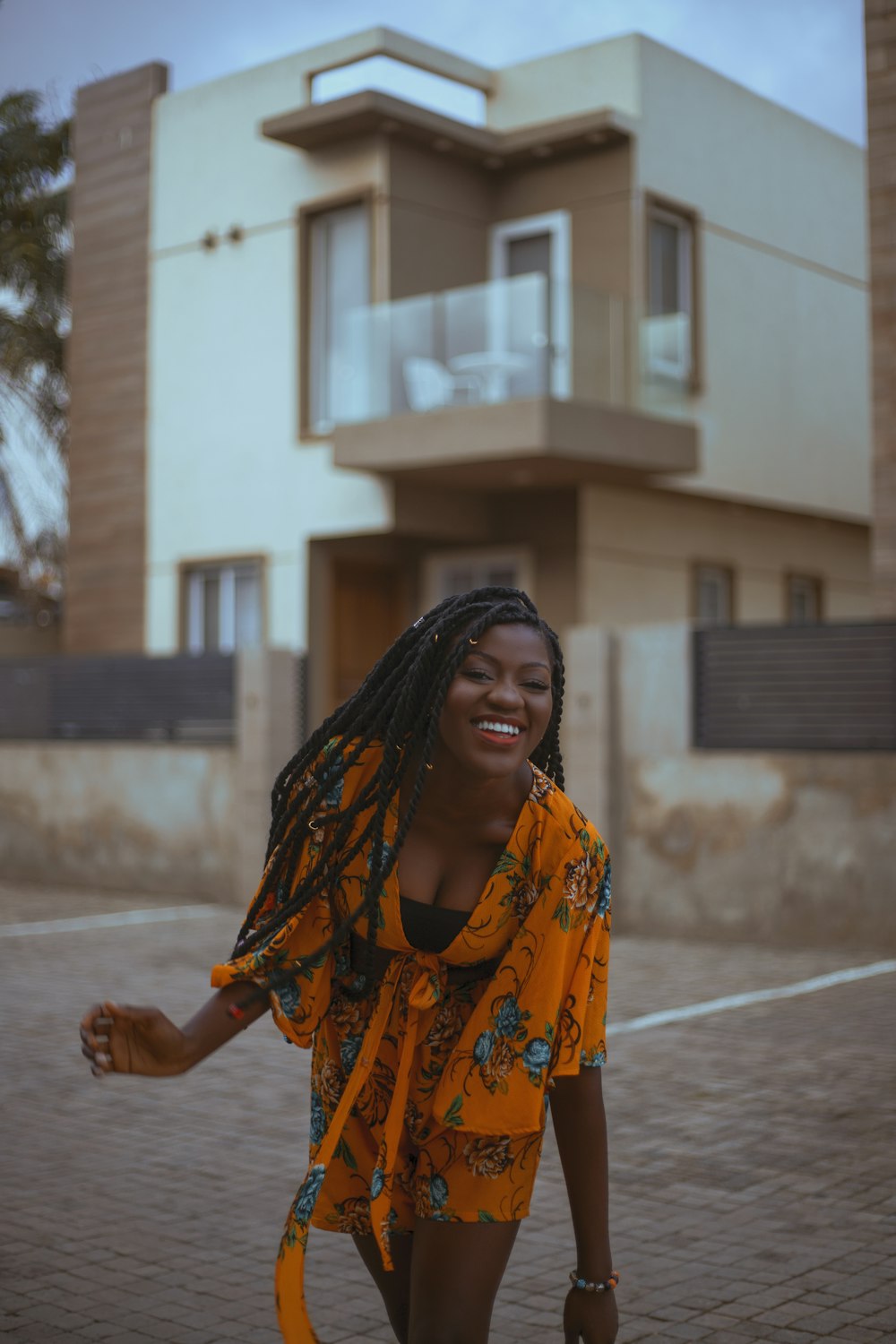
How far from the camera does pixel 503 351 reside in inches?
637

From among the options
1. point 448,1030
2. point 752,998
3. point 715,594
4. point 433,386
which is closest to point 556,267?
point 433,386

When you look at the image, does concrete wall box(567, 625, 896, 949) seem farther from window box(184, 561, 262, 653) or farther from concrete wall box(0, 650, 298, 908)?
window box(184, 561, 262, 653)

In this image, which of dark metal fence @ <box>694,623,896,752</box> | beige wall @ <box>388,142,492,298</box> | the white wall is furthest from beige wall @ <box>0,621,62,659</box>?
dark metal fence @ <box>694,623,896,752</box>

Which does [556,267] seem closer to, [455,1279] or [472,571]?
[472,571]

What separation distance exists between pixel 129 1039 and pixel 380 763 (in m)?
0.70

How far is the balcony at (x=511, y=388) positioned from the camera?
16.0 metres

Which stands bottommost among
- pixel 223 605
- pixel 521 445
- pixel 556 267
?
pixel 223 605

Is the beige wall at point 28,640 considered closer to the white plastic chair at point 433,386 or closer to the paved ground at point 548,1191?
the white plastic chair at point 433,386

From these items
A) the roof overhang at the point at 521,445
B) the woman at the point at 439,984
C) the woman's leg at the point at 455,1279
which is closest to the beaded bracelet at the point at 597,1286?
the woman at the point at 439,984

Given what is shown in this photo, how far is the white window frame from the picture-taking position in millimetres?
15992

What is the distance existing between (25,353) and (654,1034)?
57.4 ft

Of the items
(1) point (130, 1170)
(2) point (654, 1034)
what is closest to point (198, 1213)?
(1) point (130, 1170)

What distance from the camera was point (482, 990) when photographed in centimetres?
313

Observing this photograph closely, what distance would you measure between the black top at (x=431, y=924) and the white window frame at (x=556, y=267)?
13210 millimetres
